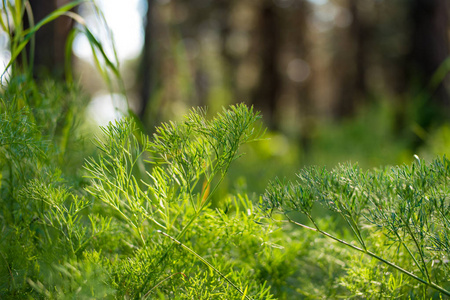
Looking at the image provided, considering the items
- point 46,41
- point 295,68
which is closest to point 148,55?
point 46,41

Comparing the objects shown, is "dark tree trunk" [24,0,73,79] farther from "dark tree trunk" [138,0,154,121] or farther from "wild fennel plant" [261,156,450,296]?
"dark tree trunk" [138,0,154,121]

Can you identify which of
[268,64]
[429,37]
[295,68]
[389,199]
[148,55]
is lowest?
[389,199]

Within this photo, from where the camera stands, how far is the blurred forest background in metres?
2.51

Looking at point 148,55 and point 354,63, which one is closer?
point 148,55

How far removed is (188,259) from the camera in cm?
78

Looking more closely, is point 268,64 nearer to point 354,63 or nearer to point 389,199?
point 354,63

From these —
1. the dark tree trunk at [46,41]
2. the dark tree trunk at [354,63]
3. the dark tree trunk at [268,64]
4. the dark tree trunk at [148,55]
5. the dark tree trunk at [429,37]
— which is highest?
the dark tree trunk at [354,63]

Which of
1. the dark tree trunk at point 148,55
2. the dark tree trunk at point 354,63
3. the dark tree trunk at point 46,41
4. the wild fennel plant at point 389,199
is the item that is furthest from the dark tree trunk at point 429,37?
the dark tree trunk at point 354,63

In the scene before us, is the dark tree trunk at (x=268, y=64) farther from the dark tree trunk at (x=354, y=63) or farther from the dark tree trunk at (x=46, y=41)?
the dark tree trunk at (x=46, y=41)

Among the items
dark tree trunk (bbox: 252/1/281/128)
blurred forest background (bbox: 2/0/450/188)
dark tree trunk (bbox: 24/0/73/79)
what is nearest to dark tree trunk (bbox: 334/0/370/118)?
blurred forest background (bbox: 2/0/450/188)

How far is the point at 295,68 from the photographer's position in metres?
21.0

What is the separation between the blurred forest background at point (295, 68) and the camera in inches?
→ 99.0

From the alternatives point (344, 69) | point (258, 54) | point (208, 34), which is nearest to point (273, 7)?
point (258, 54)

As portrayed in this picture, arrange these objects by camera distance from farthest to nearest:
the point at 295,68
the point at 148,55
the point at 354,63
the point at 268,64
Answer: the point at 295,68 → the point at 354,63 → the point at 268,64 → the point at 148,55
